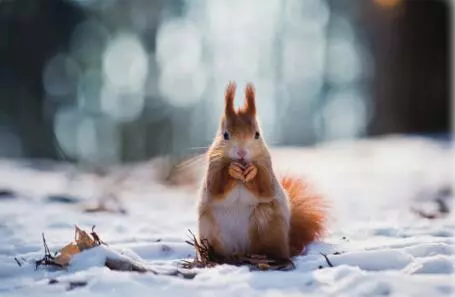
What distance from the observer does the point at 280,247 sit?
236 cm

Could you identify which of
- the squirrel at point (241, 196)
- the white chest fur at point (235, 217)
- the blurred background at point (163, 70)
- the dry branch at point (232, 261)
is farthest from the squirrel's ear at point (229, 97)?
the blurred background at point (163, 70)

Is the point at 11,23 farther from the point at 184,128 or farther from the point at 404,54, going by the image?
the point at 404,54

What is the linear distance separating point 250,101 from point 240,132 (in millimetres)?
147

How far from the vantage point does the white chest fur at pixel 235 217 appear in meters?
2.35

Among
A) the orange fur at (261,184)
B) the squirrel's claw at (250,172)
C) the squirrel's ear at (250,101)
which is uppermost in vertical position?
the squirrel's ear at (250,101)

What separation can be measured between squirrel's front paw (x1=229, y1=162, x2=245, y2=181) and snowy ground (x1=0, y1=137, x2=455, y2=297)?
1.03ft

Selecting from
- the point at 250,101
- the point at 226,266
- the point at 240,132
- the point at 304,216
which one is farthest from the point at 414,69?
the point at 226,266

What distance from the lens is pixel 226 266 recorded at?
2.22 metres

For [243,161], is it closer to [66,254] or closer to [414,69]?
[66,254]

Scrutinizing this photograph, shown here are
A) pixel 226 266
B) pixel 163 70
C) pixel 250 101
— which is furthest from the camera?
pixel 163 70

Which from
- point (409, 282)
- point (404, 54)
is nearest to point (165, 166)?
point (404, 54)

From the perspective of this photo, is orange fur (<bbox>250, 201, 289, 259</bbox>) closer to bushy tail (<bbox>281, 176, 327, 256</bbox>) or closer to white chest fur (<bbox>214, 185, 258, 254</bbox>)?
white chest fur (<bbox>214, 185, 258, 254</bbox>)

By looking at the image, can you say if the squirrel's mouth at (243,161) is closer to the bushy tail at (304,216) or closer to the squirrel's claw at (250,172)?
the squirrel's claw at (250,172)

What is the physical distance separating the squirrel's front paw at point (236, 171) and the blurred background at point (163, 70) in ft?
32.6
